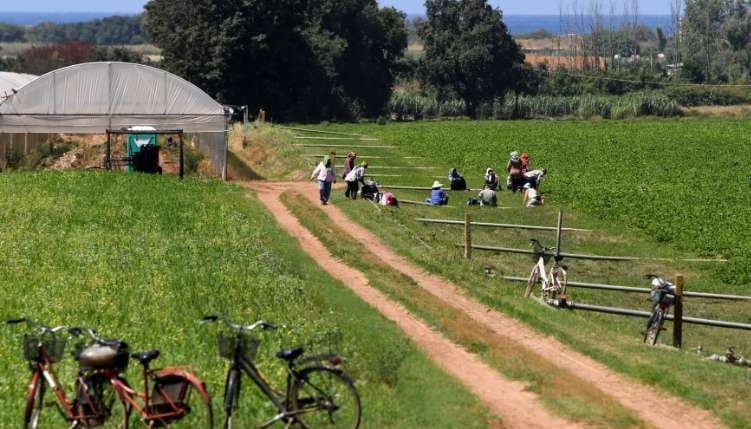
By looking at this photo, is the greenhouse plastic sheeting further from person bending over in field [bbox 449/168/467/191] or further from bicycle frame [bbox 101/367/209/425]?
bicycle frame [bbox 101/367/209/425]

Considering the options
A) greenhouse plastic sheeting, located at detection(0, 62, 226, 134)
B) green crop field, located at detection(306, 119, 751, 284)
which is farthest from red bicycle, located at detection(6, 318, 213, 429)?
greenhouse plastic sheeting, located at detection(0, 62, 226, 134)

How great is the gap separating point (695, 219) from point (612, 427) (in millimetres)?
21261

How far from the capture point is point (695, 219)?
33.7 m

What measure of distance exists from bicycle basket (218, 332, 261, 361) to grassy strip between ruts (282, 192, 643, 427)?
146 inches

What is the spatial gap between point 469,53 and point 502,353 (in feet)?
269

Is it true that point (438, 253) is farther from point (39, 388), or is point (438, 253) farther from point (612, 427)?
point (39, 388)

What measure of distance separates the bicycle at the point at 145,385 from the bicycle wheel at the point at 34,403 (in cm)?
51

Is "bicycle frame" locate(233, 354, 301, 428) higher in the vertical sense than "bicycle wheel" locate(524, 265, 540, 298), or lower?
higher

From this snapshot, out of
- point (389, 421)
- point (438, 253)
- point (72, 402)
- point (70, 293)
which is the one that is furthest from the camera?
point (438, 253)

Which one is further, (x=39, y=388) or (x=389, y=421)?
(x=389, y=421)

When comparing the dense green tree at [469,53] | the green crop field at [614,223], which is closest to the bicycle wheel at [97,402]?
the green crop field at [614,223]

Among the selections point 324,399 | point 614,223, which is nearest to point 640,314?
point 324,399

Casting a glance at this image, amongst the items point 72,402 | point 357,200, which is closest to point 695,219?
point 357,200

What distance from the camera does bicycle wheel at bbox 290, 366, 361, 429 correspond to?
472 inches
